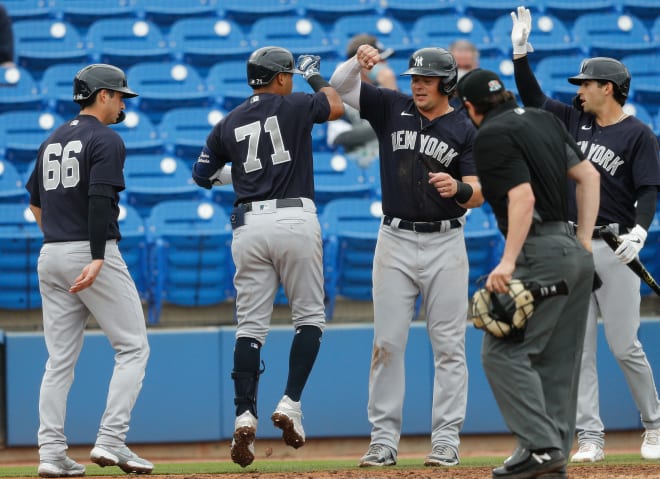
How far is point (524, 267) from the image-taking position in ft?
13.6

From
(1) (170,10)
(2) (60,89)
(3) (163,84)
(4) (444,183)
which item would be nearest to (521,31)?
(4) (444,183)

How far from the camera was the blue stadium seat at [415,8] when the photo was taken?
10383mm

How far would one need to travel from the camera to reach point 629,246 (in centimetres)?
526

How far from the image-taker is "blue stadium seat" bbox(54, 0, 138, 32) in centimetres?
1013

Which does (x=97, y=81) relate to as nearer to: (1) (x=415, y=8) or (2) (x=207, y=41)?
(2) (x=207, y=41)

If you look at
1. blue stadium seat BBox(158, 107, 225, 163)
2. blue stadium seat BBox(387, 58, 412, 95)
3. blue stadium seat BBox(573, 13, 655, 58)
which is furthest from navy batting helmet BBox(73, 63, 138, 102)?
blue stadium seat BBox(573, 13, 655, 58)

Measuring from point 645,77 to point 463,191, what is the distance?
210 inches

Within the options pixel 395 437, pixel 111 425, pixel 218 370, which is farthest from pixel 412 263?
pixel 218 370

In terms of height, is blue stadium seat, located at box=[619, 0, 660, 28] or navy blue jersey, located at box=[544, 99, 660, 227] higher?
blue stadium seat, located at box=[619, 0, 660, 28]

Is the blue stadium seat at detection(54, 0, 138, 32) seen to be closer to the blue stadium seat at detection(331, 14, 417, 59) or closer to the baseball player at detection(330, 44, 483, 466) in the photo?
the blue stadium seat at detection(331, 14, 417, 59)

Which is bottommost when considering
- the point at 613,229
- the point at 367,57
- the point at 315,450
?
the point at 315,450

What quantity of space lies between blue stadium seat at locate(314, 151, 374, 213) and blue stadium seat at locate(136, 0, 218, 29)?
251 cm

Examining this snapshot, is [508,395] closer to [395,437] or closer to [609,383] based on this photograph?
[395,437]

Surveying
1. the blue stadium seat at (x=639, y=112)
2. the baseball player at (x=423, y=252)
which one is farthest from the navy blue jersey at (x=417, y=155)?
the blue stadium seat at (x=639, y=112)
